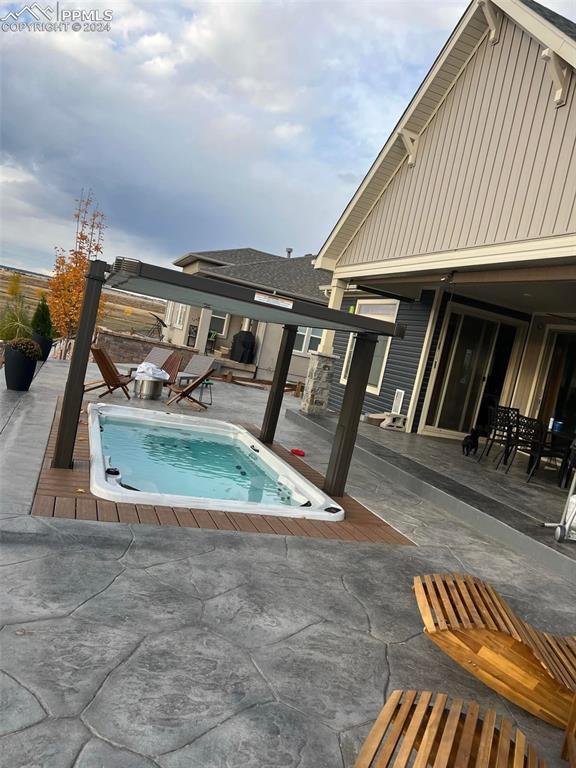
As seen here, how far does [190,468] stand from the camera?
7465mm

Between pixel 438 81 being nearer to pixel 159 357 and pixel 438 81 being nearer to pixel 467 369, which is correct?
pixel 467 369

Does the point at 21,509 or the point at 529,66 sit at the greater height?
the point at 529,66

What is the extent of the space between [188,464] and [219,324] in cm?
1509

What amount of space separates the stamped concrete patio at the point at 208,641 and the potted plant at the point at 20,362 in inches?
159

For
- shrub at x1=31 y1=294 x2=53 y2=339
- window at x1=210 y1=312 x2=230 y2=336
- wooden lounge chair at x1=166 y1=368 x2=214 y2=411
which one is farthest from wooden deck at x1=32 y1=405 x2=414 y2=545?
window at x1=210 y1=312 x2=230 y2=336

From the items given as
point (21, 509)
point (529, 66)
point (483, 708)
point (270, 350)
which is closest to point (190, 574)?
point (21, 509)

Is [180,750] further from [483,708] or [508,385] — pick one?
[508,385]

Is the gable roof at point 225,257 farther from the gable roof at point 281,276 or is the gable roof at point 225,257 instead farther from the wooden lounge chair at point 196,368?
the wooden lounge chair at point 196,368

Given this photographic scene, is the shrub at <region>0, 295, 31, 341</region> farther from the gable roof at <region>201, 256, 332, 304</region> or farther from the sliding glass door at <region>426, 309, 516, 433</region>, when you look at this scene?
the sliding glass door at <region>426, 309, 516, 433</region>

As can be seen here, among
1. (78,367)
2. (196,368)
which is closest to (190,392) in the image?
(196,368)

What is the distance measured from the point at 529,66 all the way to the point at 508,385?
6.21 m

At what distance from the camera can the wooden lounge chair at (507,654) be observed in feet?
9.14

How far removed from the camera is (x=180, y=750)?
2.14m

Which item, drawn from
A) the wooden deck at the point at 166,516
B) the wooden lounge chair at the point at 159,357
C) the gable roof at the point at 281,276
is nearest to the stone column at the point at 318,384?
the wooden lounge chair at the point at 159,357
